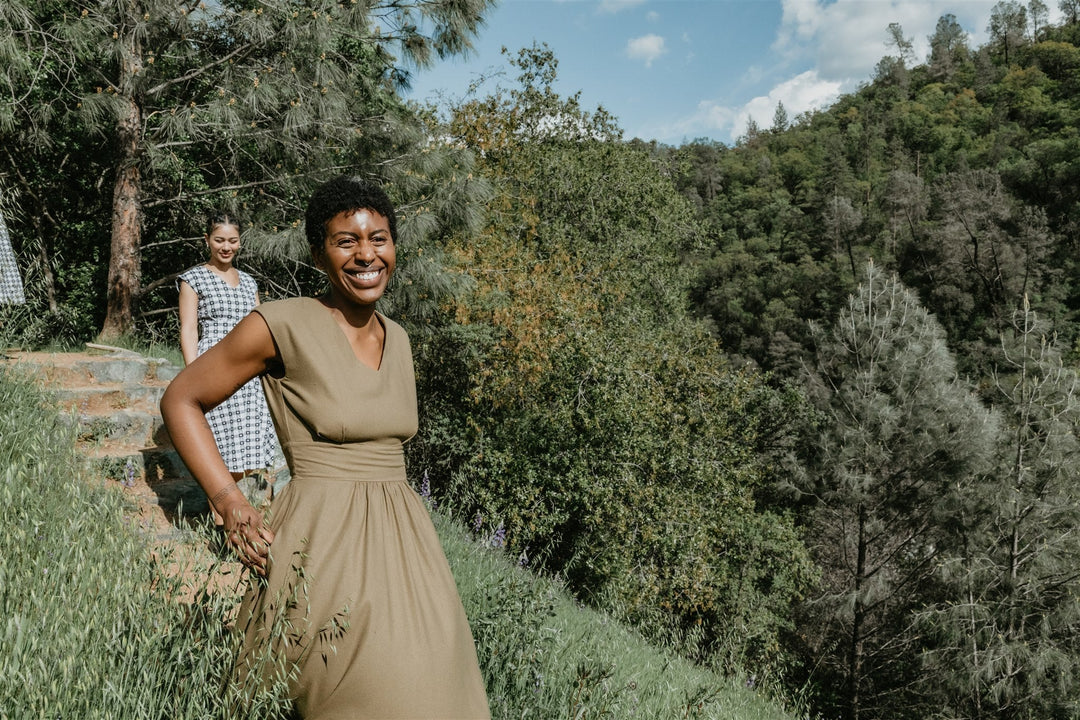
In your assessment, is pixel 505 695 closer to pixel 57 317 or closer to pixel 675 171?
pixel 57 317

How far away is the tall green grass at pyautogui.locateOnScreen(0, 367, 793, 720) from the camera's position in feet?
4.17

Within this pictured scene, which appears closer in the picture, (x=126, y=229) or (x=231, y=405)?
(x=231, y=405)

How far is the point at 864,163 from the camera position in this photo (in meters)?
59.4

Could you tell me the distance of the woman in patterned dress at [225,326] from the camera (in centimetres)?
345

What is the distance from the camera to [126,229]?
724 cm

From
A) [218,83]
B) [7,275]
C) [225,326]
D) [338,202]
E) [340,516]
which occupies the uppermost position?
[218,83]

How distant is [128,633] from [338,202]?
1042mm

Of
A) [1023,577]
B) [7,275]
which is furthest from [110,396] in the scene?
[1023,577]

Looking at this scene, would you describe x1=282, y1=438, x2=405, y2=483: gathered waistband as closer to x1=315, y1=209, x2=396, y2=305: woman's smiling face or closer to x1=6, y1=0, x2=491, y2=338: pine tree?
x1=315, y1=209, x2=396, y2=305: woman's smiling face

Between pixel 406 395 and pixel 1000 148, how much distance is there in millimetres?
61137

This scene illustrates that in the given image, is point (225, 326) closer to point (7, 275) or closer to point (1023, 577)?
point (7, 275)

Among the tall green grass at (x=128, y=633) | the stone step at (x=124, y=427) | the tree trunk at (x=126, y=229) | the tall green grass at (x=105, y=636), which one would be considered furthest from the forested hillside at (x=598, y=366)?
the tall green grass at (x=105, y=636)

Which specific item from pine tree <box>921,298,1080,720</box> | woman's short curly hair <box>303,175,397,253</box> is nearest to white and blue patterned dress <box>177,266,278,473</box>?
woman's short curly hair <box>303,175,397,253</box>

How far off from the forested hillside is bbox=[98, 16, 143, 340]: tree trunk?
0.04m
